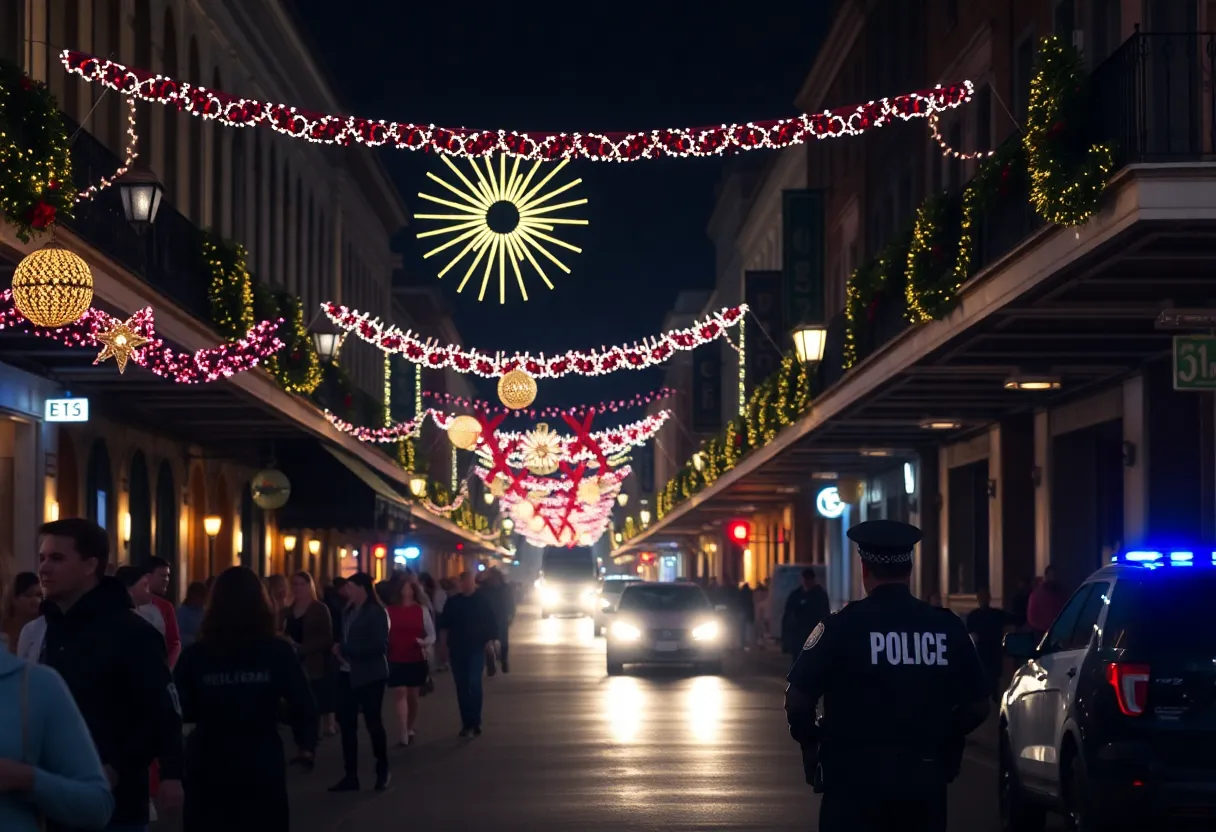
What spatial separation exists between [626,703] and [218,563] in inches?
594

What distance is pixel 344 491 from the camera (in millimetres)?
40406

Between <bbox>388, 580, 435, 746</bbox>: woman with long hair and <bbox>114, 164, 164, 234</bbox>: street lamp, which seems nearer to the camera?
<bbox>388, 580, 435, 746</bbox>: woman with long hair

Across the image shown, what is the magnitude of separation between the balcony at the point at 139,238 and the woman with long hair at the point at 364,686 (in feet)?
13.2

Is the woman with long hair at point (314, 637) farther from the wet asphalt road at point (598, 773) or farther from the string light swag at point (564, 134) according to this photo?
the string light swag at point (564, 134)

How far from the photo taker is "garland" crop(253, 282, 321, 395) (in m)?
32.5

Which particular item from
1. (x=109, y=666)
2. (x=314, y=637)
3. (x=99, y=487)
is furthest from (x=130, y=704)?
(x=99, y=487)

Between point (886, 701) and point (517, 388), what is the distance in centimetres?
3497

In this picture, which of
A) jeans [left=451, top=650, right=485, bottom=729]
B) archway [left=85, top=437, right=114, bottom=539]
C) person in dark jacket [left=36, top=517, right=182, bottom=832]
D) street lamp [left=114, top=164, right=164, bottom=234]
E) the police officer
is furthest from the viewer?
archway [left=85, top=437, right=114, bottom=539]

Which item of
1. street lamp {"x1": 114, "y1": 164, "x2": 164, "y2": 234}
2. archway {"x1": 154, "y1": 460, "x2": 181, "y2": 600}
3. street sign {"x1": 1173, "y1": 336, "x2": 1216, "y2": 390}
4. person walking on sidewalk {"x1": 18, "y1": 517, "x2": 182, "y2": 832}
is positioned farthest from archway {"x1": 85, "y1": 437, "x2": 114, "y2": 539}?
person walking on sidewalk {"x1": 18, "y1": 517, "x2": 182, "y2": 832}

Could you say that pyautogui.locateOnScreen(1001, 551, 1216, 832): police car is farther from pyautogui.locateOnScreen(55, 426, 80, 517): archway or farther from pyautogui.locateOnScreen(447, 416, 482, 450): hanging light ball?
pyautogui.locateOnScreen(447, 416, 482, 450): hanging light ball

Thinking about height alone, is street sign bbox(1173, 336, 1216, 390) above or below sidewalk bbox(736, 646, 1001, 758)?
above

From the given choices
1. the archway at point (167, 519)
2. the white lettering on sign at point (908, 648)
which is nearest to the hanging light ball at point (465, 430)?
the archway at point (167, 519)

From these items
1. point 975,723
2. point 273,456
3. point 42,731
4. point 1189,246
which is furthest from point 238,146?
point 42,731

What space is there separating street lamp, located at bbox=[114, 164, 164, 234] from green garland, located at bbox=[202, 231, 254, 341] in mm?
5447
